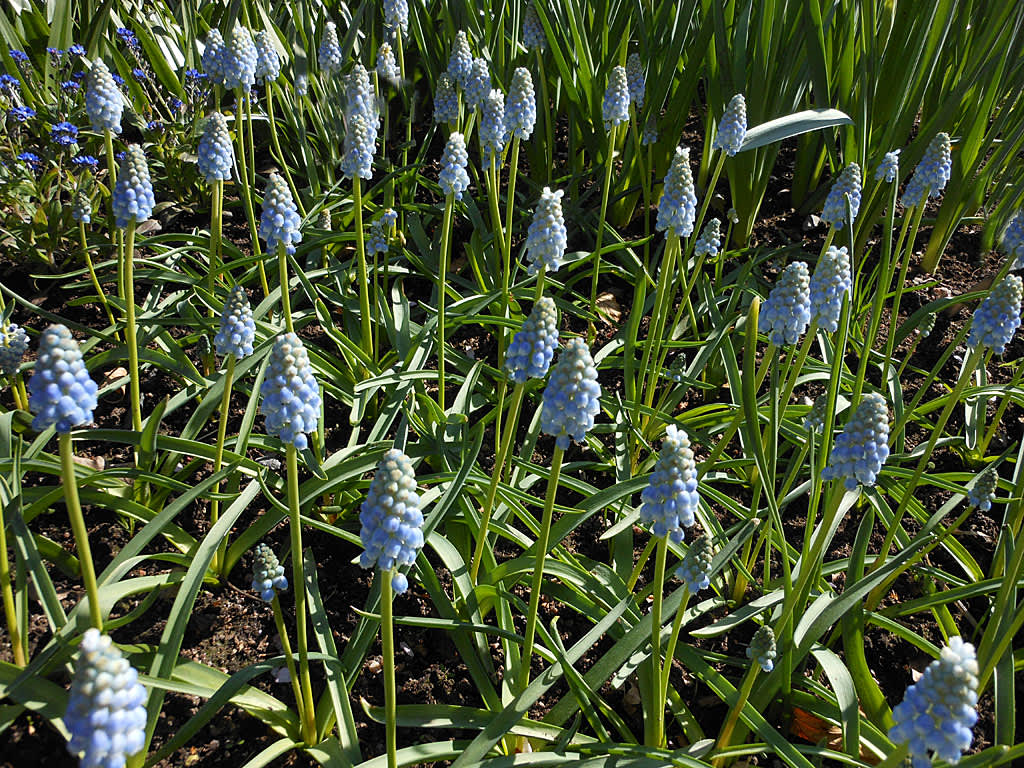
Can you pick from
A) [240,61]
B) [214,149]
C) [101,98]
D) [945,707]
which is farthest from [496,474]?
[240,61]

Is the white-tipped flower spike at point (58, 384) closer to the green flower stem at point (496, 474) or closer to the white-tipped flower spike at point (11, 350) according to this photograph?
the green flower stem at point (496, 474)

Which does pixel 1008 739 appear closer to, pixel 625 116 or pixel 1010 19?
pixel 625 116

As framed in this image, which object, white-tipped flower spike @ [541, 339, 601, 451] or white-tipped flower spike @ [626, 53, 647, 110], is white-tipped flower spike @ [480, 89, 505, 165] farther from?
white-tipped flower spike @ [541, 339, 601, 451]

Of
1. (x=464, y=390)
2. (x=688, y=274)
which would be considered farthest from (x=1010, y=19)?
(x=464, y=390)

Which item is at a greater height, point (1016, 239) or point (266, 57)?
point (266, 57)

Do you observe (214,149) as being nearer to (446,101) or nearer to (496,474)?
(446,101)

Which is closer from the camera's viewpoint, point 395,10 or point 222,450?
point 222,450
